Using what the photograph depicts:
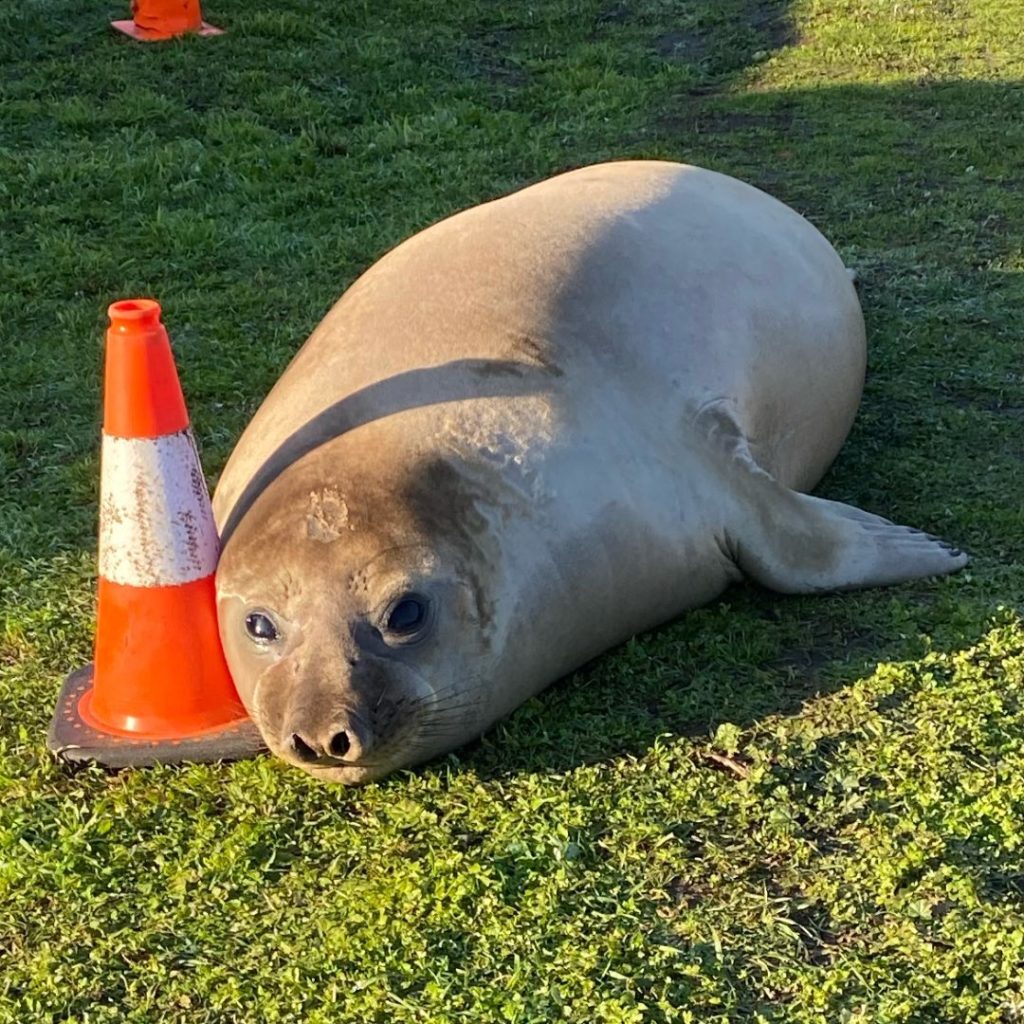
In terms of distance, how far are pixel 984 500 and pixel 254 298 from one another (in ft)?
9.33

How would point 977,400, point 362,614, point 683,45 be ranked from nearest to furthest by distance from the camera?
1. point 362,614
2. point 977,400
3. point 683,45

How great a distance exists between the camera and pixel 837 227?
6.32 meters

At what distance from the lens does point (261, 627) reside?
317 cm

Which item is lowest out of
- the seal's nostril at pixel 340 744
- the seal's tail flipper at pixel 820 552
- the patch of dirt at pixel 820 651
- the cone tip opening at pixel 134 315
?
the patch of dirt at pixel 820 651

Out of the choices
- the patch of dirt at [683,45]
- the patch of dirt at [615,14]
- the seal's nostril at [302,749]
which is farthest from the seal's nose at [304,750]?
the patch of dirt at [615,14]

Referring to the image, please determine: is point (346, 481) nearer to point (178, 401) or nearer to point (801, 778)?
point (178, 401)

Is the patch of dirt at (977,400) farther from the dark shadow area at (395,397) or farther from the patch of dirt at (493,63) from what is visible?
the patch of dirt at (493,63)

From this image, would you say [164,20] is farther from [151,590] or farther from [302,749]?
[302,749]

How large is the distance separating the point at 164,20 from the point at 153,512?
6.54 meters

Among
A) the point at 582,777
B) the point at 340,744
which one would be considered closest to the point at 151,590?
the point at 340,744

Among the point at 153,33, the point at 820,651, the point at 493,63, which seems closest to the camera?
the point at 820,651

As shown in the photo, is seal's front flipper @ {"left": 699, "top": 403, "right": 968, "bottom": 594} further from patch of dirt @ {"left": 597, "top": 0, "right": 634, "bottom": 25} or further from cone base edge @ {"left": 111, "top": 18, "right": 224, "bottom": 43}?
patch of dirt @ {"left": 597, "top": 0, "right": 634, "bottom": 25}

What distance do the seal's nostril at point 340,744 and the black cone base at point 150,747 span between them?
1.18 feet

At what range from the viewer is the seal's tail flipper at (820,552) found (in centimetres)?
370
